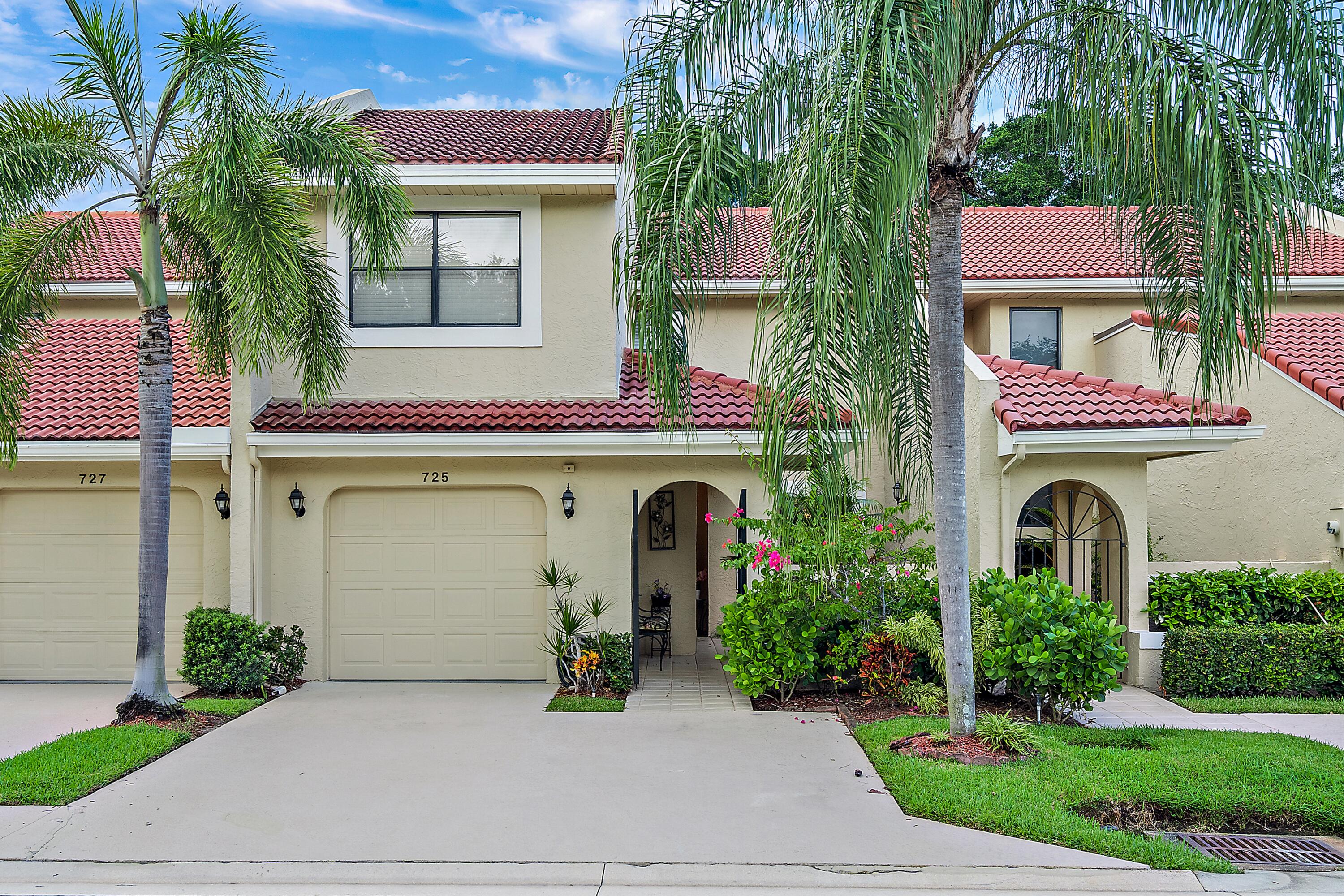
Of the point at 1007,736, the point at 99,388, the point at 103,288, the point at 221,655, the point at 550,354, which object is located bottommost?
the point at 1007,736

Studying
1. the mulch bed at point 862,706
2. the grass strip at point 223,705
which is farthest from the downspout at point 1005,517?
the grass strip at point 223,705

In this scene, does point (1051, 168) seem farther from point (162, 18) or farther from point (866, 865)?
point (162, 18)

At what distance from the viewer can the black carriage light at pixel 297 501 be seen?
10.9 m

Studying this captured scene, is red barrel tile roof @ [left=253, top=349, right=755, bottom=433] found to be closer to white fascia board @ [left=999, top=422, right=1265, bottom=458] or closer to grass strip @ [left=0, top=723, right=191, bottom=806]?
white fascia board @ [left=999, top=422, right=1265, bottom=458]

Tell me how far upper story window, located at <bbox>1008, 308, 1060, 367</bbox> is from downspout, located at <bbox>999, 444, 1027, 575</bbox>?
18.8ft

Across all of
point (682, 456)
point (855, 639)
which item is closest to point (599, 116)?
point (682, 456)

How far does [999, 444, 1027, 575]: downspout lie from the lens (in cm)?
1102

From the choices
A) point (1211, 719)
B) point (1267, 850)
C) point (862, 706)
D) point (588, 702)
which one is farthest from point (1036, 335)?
point (1267, 850)

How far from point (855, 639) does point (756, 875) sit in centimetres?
460

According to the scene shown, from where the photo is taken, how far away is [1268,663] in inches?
403

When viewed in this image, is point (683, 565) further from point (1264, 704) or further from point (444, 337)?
point (1264, 704)

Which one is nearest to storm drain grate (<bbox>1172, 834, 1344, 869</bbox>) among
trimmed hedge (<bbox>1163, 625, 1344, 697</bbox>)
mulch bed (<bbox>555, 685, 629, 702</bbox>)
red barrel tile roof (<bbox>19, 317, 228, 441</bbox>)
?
trimmed hedge (<bbox>1163, 625, 1344, 697</bbox>)

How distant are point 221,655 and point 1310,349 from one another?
1488 centimetres

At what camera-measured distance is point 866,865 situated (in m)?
5.55
